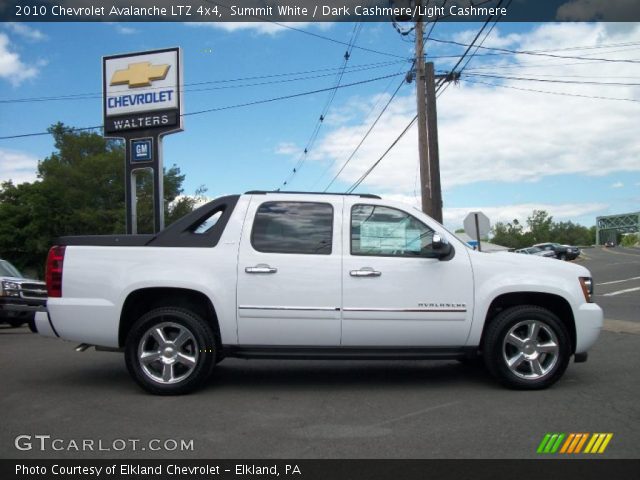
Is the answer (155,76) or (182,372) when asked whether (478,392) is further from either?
(155,76)

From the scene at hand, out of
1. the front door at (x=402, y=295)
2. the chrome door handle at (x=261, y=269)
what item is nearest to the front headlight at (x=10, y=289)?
the chrome door handle at (x=261, y=269)

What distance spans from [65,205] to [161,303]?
46671 millimetres

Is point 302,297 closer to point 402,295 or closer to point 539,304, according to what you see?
point 402,295

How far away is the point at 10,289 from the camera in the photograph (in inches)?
478

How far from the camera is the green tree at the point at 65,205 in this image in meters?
46.6

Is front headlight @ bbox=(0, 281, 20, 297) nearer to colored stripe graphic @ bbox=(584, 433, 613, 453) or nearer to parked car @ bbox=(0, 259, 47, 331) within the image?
parked car @ bbox=(0, 259, 47, 331)

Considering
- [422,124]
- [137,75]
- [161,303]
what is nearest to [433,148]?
[422,124]

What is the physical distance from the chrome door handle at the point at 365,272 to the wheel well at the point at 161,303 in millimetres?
1393

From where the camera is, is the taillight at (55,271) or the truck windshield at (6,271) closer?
the taillight at (55,271)

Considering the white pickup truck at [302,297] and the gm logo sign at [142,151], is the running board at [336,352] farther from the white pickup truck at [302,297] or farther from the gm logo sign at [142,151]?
the gm logo sign at [142,151]

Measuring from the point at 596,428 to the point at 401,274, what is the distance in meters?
2.08

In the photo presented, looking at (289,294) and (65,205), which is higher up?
(65,205)
